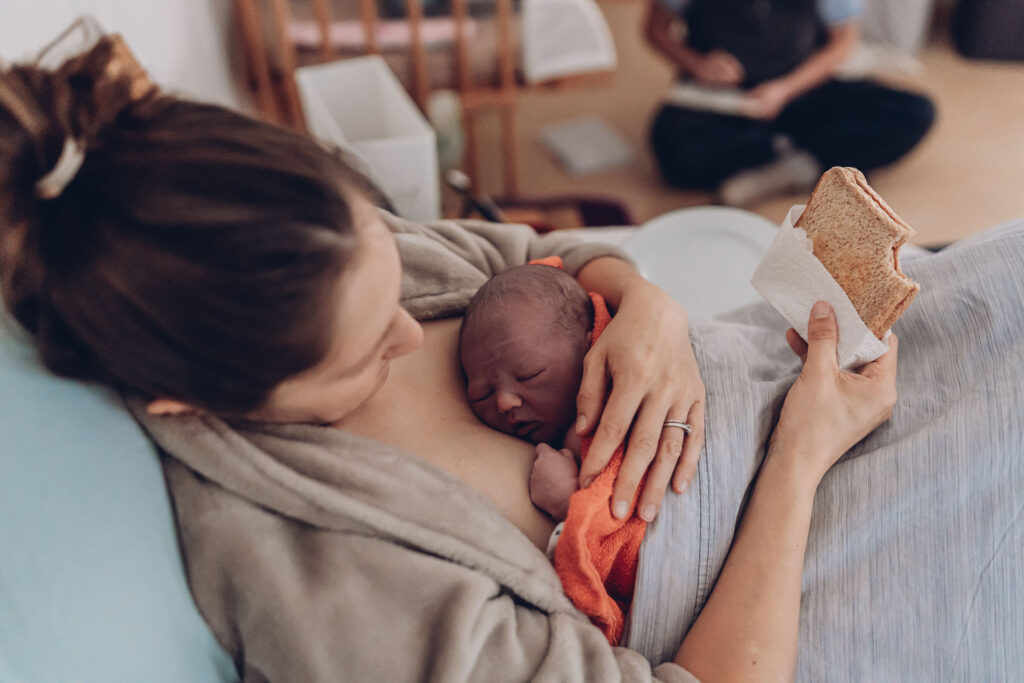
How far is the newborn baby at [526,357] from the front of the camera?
0.98 m

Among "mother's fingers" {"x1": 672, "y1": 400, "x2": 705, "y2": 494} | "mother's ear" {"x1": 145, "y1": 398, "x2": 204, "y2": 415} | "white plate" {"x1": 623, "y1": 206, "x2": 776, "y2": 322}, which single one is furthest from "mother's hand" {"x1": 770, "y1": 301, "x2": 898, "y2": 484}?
"mother's ear" {"x1": 145, "y1": 398, "x2": 204, "y2": 415}

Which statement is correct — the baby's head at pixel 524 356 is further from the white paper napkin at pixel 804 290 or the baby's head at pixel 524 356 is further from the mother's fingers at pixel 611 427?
the white paper napkin at pixel 804 290

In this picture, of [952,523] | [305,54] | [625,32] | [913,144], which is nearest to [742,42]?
[913,144]

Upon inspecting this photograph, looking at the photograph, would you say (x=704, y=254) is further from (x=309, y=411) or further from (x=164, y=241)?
(x=164, y=241)

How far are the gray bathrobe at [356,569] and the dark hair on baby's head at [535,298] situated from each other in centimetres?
27

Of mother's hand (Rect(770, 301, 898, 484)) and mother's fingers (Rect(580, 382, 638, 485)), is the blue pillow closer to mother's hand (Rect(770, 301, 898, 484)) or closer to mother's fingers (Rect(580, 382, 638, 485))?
mother's fingers (Rect(580, 382, 638, 485))

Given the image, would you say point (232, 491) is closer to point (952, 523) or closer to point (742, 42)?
point (952, 523)

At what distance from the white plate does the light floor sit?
3.12ft

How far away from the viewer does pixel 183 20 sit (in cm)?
185

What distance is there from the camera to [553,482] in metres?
0.89

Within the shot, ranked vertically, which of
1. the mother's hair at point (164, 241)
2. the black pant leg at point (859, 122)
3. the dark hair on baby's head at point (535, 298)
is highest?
the mother's hair at point (164, 241)

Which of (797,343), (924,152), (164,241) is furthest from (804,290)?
(924,152)

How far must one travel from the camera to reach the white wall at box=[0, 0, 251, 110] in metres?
1.10

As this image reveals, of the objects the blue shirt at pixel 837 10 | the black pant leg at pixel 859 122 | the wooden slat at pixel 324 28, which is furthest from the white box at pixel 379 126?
the blue shirt at pixel 837 10
